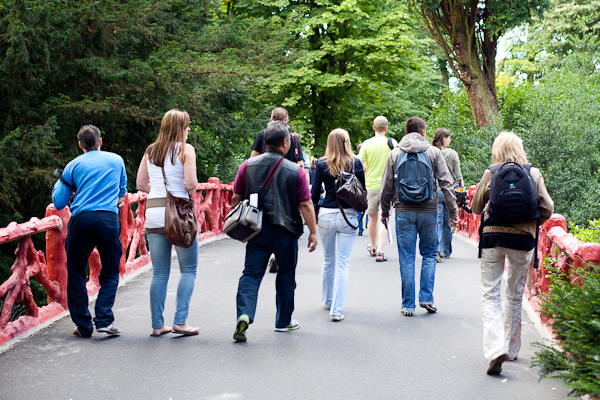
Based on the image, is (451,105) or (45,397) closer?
(45,397)

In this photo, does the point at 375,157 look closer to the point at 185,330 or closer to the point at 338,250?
the point at 338,250

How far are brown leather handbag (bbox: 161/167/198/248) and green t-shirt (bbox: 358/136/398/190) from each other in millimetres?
5305

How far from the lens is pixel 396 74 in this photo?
32.7 meters

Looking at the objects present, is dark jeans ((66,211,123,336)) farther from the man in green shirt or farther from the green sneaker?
the man in green shirt

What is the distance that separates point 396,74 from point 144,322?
27309 mm

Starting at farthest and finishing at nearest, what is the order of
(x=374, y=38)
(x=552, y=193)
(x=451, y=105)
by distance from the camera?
(x=374, y=38), (x=451, y=105), (x=552, y=193)

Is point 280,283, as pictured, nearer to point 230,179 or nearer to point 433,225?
point 433,225

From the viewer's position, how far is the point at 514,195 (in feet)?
17.1

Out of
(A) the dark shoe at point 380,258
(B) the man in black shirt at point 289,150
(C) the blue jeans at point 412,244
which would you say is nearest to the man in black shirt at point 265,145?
(B) the man in black shirt at point 289,150

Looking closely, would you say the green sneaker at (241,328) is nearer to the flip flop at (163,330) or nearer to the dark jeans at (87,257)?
the flip flop at (163,330)

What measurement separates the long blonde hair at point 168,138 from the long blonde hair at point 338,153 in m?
1.73

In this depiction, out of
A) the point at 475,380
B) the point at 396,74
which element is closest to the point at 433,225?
the point at 475,380

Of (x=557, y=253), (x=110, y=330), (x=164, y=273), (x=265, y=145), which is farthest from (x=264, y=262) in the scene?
(x=557, y=253)

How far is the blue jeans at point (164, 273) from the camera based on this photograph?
20.7 feet
